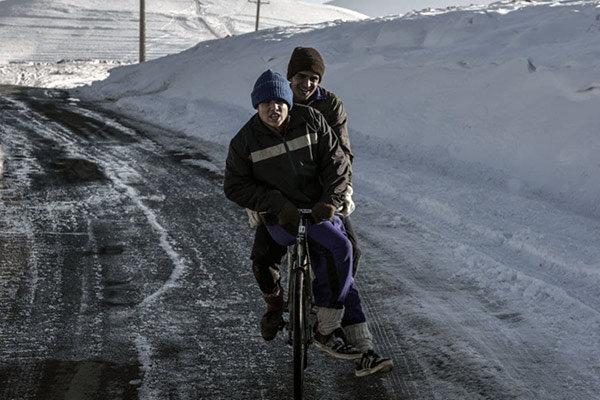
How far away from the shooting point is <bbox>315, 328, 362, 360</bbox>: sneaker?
4953 mm

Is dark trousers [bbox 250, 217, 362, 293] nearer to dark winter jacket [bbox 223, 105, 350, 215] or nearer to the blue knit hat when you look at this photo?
dark winter jacket [bbox 223, 105, 350, 215]

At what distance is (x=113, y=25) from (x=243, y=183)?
74755 mm

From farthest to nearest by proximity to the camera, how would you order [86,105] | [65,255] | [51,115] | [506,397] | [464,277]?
[86,105] < [51,115] < [65,255] < [464,277] < [506,397]

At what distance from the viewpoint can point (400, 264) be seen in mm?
7547

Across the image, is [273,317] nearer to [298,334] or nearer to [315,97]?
[298,334]

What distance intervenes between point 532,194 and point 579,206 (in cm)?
83

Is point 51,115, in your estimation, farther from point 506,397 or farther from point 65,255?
point 506,397

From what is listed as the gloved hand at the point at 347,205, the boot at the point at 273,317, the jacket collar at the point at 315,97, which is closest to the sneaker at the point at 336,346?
the boot at the point at 273,317

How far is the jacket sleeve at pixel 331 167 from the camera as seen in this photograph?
4.86 m

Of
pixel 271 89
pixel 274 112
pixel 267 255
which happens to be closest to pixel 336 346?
pixel 267 255

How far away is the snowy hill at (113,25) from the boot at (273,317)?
2147 inches

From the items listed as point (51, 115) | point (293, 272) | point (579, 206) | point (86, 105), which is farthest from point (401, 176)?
point (86, 105)

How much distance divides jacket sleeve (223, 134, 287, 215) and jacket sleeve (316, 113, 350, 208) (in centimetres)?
34

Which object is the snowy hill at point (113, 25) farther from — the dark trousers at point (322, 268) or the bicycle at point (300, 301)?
the bicycle at point (300, 301)
